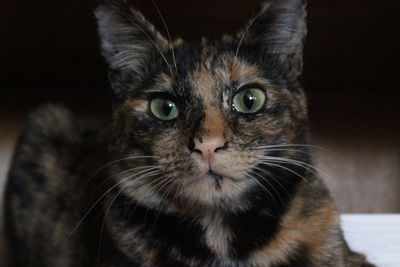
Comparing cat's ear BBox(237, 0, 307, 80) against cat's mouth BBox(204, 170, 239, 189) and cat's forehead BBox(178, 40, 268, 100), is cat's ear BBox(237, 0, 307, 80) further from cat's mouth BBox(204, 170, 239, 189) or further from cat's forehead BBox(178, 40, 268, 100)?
cat's mouth BBox(204, 170, 239, 189)

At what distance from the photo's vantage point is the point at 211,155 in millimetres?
887

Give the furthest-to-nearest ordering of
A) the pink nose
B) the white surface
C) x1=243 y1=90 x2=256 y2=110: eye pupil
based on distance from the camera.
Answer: the white surface
x1=243 y1=90 x2=256 y2=110: eye pupil
the pink nose

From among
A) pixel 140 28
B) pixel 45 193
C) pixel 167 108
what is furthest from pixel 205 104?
pixel 45 193

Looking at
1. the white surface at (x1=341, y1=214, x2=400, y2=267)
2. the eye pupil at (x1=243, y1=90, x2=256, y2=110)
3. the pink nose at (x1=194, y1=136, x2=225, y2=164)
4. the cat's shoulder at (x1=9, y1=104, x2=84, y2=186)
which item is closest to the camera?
the pink nose at (x1=194, y1=136, x2=225, y2=164)

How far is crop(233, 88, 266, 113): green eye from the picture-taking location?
983 millimetres

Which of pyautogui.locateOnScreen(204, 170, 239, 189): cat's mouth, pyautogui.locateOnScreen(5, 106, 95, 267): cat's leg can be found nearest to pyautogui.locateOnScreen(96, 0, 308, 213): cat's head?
pyautogui.locateOnScreen(204, 170, 239, 189): cat's mouth

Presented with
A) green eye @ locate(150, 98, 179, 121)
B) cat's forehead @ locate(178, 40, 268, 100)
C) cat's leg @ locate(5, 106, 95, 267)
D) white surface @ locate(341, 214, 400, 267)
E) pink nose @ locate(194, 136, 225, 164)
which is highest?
cat's forehead @ locate(178, 40, 268, 100)

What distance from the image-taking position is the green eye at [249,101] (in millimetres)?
983

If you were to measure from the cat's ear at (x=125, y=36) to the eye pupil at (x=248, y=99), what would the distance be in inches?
7.6

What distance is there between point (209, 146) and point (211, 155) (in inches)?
0.6

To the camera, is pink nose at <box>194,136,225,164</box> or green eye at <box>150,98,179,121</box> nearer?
pink nose at <box>194,136,225,164</box>

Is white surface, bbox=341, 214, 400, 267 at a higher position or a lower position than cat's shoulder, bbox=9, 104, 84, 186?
lower

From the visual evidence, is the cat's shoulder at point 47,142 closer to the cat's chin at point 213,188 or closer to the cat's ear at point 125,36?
the cat's ear at point 125,36

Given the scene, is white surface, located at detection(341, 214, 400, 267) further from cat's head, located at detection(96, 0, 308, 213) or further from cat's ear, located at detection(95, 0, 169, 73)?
cat's ear, located at detection(95, 0, 169, 73)
